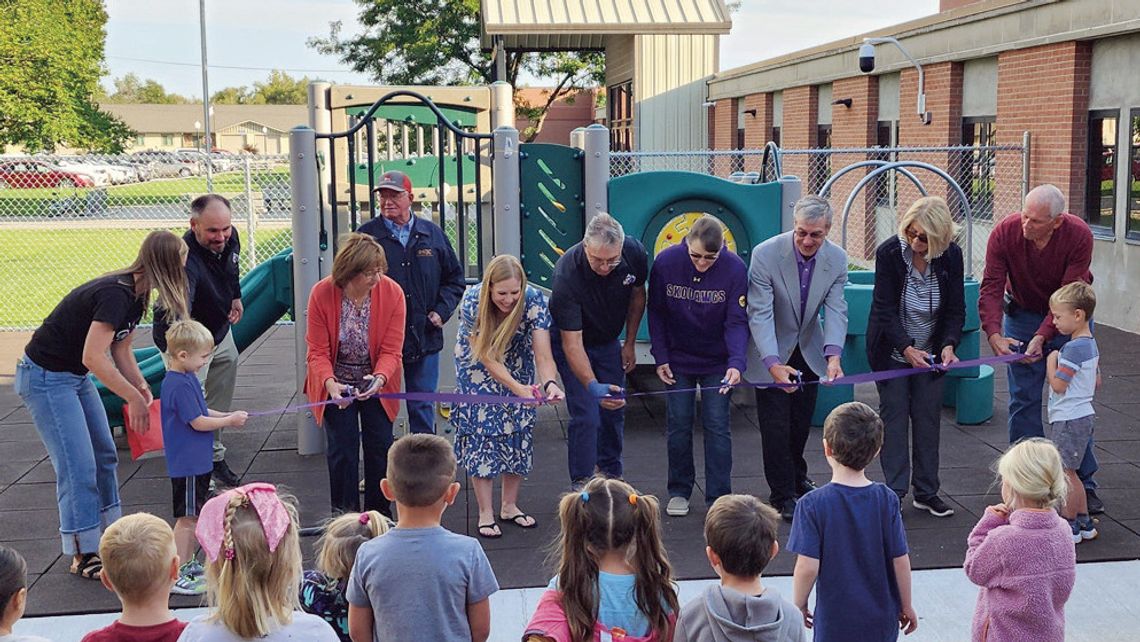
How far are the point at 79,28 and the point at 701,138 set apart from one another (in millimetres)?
23178

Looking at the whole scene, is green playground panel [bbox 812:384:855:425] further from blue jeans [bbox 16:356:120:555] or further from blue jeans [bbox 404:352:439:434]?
blue jeans [bbox 16:356:120:555]

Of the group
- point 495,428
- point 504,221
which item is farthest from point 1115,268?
point 495,428

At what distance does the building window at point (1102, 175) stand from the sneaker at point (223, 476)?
33.3 ft

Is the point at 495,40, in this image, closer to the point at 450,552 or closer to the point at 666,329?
the point at 666,329

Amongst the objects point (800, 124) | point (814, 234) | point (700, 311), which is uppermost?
point (800, 124)

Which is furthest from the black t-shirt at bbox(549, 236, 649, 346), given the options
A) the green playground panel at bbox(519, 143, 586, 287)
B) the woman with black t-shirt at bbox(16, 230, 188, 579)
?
the woman with black t-shirt at bbox(16, 230, 188, 579)

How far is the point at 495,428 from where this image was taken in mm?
5871

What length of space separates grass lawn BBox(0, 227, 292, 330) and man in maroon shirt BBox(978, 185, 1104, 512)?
10662 mm

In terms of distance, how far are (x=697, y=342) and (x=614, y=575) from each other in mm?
3064

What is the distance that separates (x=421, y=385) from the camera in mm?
6367

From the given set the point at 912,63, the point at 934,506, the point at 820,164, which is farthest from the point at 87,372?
the point at 820,164

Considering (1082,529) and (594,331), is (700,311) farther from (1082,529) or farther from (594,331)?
(1082,529)

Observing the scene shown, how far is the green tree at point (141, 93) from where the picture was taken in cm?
14512

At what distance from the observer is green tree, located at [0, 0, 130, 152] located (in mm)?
33438
